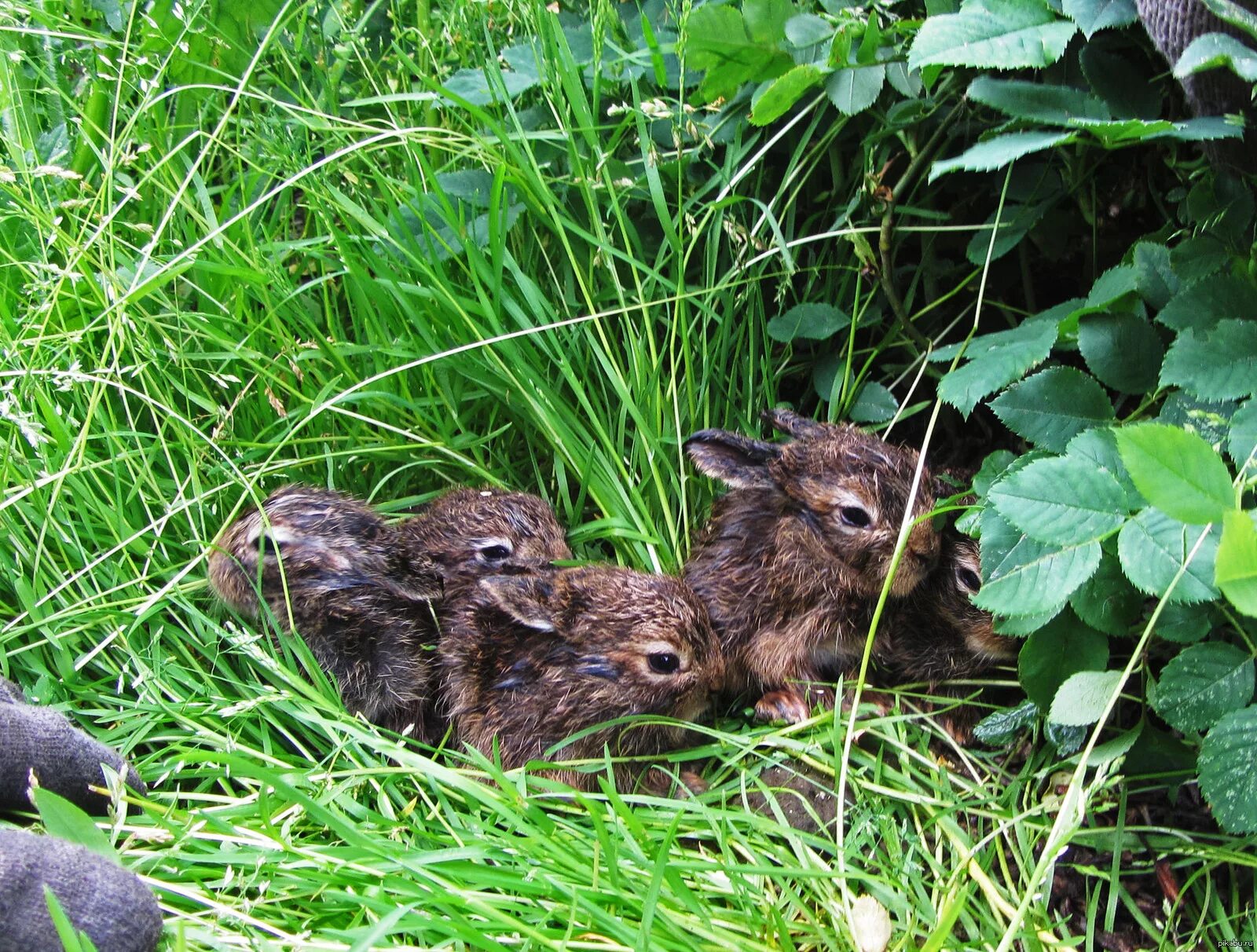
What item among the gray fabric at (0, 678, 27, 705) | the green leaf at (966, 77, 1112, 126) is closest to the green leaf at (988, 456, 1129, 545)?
the green leaf at (966, 77, 1112, 126)

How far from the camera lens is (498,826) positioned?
2.84 metres

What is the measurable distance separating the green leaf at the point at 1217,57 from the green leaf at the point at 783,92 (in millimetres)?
1009

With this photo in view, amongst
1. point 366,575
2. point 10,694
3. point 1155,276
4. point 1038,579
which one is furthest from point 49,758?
point 1155,276

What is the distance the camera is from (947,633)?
3.26m

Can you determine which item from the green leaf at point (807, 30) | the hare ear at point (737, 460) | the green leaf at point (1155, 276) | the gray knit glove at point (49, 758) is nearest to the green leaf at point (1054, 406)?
the green leaf at point (1155, 276)

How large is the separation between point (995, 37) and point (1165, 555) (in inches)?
53.4

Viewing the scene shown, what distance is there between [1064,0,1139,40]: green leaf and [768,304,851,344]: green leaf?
3.96ft

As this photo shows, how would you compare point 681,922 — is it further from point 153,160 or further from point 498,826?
point 153,160

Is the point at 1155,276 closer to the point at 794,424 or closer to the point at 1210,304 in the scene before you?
the point at 1210,304

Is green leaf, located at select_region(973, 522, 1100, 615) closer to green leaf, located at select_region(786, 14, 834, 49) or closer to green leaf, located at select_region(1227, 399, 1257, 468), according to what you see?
green leaf, located at select_region(1227, 399, 1257, 468)

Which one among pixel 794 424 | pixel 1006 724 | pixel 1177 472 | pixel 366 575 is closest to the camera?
pixel 1177 472

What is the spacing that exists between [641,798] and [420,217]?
1.98 meters

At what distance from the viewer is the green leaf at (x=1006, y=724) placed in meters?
2.84

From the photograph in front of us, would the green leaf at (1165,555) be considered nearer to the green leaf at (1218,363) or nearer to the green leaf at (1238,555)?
the green leaf at (1238,555)
